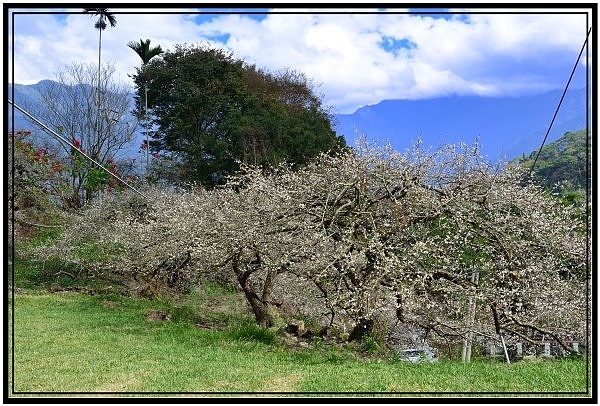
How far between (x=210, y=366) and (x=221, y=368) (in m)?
0.12

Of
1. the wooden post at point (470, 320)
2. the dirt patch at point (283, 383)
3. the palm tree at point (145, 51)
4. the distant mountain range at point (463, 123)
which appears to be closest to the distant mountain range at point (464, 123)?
the distant mountain range at point (463, 123)

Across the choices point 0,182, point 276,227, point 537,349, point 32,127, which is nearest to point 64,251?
point 32,127

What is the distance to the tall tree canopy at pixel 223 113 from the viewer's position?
8852mm

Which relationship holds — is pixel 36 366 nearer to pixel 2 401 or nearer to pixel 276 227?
pixel 2 401

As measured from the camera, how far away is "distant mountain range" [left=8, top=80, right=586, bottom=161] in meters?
5.36

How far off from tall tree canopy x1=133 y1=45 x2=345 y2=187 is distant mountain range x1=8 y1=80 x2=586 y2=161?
7.04ft

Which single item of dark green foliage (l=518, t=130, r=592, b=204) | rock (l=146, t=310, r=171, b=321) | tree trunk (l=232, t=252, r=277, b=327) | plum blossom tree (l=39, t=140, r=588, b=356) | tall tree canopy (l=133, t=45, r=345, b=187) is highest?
tall tree canopy (l=133, t=45, r=345, b=187)

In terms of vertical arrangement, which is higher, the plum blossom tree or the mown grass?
the plum blossom tree

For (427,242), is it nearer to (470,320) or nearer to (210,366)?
(470,320)

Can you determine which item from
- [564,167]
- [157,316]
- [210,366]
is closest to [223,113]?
[157,316]

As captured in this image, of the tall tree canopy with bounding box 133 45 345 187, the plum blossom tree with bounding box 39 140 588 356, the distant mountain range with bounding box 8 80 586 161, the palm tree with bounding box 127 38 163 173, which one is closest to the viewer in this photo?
the plum blossom tree with bounding box 39 140 588 356

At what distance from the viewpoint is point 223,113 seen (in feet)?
35.1

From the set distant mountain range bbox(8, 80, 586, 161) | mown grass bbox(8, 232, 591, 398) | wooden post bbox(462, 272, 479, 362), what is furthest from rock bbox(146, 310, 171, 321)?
wooden post bbox(462, 272, 479, 362)

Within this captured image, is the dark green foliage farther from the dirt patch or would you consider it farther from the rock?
the rock
